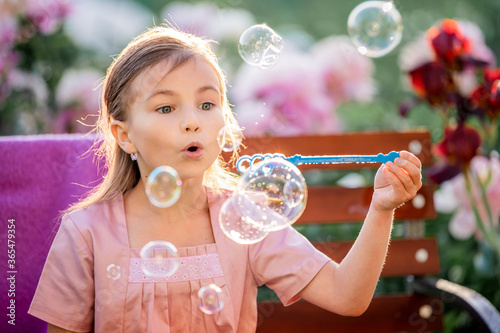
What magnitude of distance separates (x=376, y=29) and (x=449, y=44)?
1.03ft

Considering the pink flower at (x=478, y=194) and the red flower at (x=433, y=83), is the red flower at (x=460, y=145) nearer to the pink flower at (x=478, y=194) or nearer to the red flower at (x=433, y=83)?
the red flower at (x=433, y=83)

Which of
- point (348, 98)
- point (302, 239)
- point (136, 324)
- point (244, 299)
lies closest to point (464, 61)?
point (348, 98)

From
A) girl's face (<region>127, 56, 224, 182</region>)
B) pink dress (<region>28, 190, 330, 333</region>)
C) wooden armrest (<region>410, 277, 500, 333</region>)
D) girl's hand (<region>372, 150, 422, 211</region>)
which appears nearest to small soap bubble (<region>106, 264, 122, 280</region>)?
pink dress (<region>28, 190, 330, 333</region>)

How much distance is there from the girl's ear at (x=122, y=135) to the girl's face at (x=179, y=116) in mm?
43

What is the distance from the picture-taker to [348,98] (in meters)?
2.65

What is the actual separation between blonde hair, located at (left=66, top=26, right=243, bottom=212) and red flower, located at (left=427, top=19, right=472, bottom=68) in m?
0.82

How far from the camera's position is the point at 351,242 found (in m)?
2.11

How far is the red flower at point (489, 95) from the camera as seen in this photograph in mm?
2236

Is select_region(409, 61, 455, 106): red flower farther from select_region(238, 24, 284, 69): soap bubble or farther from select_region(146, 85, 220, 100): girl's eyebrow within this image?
select_region(146, 85, 220, 100): girl's eyebrow

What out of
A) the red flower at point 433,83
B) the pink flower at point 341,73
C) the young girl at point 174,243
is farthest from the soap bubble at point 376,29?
the young girl at point 174,243

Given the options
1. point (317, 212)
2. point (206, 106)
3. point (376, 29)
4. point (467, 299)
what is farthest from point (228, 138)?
point (467, 299)

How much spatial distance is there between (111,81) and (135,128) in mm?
186

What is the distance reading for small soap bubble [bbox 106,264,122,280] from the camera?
5.19 feet

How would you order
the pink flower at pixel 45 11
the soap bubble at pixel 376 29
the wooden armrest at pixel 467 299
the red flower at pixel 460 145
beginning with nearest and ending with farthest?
the wooden armrest at pixel 467 299 < the soap bubble at pixel 376 29 < the red flower at pixel 460 145 < the pink flower at pixel 45 11
